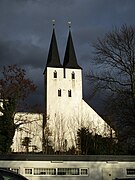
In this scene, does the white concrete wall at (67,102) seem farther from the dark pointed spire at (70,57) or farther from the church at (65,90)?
the dark pointed spire at (70,57)

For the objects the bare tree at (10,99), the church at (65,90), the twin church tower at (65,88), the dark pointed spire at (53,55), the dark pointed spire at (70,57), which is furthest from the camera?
the dark pointed spire at (70,57)

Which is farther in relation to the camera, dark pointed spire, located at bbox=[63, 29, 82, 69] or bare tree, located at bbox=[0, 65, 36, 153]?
dark pointed spire, located at bbox=[63, 29, 82, 69]

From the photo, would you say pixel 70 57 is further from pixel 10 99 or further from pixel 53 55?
pixel 10 99

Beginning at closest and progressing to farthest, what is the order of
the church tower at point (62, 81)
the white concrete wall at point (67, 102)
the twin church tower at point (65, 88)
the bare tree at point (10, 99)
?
the bare tree at point (10, 99) < the white concrete wall at point (67, 102) < the twin church tower at point (65, 88) < the church tower at point (62, 81)

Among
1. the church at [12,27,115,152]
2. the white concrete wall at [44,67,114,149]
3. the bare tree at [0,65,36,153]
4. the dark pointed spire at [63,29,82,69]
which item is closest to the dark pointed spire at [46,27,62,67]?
the church at [12,27,115,152]

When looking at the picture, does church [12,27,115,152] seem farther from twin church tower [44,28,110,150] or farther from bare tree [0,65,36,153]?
bare tree [0,65,36,153]

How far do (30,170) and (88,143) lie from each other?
1822 cm

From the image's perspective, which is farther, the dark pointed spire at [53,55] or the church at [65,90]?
the dark pointed spire at [53,55]

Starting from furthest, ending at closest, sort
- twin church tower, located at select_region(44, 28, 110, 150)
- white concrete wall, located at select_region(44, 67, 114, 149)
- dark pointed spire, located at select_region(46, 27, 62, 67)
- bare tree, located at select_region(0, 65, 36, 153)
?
dark pointed spire, located at select_region(46, 27, 62, 67)
twin church tower, located at select_region(44, 28, 110, 150)
white concrete wall, located at select_region(44, 67, 114, 149)
bare tree, located at select_region(0, 65, 36, 153)

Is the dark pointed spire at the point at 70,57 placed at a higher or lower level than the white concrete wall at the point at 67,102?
Result: higher

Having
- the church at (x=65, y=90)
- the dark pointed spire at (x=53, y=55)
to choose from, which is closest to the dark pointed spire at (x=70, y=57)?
the church at (x=65, y=90)

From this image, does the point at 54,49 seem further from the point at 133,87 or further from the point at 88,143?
the point at 133,87

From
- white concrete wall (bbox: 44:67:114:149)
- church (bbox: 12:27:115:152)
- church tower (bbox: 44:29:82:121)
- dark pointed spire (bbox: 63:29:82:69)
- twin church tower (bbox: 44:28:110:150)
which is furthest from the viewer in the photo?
dark pointed spire (bbox: 63:29:82:69)

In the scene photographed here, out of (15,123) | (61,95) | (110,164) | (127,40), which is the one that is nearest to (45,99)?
(61,95)
